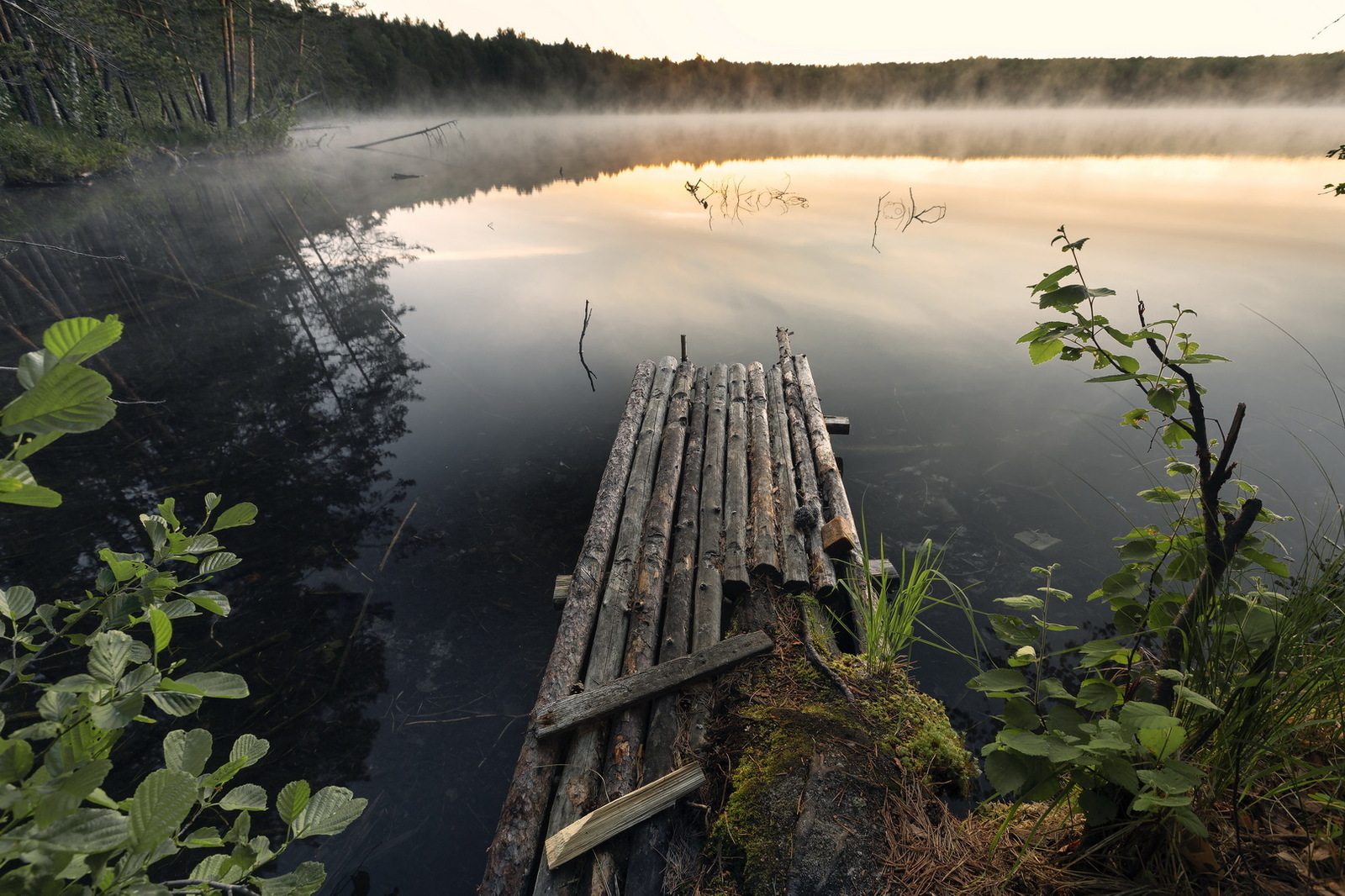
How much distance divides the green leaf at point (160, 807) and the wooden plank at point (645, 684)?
96.1 inches

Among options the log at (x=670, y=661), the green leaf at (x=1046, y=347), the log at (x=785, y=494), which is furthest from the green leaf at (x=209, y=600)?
the log at (x=785, y=494)

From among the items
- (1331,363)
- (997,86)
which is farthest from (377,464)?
(997,86)

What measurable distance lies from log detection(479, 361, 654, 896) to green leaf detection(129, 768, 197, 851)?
2.27m

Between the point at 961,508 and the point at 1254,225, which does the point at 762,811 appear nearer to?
the point at 961,508

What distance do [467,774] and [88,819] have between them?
3.77 meters

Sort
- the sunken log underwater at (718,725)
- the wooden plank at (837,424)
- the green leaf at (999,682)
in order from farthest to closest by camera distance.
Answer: the wooden plank at (837,424) → the sunken log underwater at (718,725) → the green leaf at (999,682)

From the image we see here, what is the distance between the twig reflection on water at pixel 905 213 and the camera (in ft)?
61.4

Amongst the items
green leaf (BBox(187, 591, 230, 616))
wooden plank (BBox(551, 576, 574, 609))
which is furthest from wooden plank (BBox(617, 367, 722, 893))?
green leaf (BBox(187, 591, 230, 616))

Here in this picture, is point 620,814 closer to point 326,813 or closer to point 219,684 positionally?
point 326,813

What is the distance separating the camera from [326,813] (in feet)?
4.66

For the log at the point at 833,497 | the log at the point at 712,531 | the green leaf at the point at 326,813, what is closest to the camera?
the green leaf at the point at 326,813

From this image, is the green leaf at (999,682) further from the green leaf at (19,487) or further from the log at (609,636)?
the green leaf at (19,487)

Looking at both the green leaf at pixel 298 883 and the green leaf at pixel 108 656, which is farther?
the green leaf at pixel 298 883

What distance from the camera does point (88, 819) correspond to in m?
0.92
